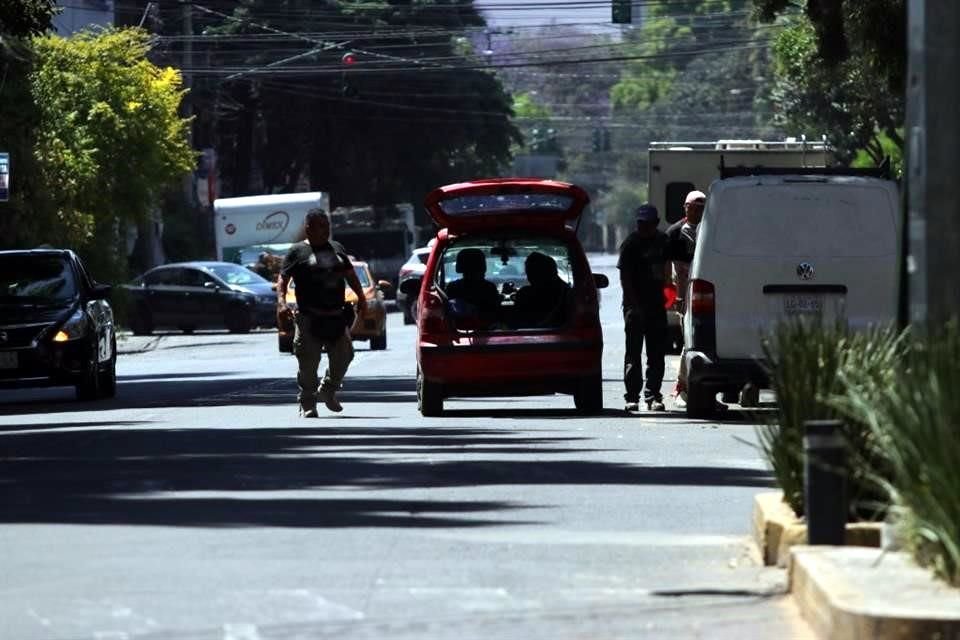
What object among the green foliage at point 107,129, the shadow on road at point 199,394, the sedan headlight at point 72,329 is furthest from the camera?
the green foliage at point 107,129

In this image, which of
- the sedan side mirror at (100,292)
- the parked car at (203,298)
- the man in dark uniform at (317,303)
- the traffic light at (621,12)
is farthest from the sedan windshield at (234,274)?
the man in dark uniform at (317,303)

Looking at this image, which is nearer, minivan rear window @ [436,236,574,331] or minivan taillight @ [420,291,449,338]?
minivan taillight @ [420,291,449,338]

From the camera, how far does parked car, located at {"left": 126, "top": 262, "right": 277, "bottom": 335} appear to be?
50219 mm

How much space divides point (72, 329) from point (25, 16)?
342cm

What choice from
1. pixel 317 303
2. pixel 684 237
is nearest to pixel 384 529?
pixel 317 303

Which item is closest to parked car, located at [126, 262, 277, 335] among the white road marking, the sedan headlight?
the sedan headlight

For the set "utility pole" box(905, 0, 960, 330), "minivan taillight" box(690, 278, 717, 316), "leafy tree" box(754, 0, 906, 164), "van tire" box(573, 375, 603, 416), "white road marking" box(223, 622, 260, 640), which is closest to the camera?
"white road marking" box(223, 622, 260, 640)

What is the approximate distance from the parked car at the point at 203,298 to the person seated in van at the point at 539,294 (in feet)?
95.1

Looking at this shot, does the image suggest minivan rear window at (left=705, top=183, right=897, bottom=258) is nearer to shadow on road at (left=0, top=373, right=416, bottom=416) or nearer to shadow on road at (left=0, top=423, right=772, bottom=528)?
shadow on road at (left=0, top=423, right=772, bottom=528)

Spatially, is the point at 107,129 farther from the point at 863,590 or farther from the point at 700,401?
the point at 863,590

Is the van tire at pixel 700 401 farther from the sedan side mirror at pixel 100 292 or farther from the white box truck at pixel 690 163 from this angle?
the white box truck at pixel 690 163

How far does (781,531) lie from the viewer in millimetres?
10195

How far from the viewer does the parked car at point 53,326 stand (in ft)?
79.9

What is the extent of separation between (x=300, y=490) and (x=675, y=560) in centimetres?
344
